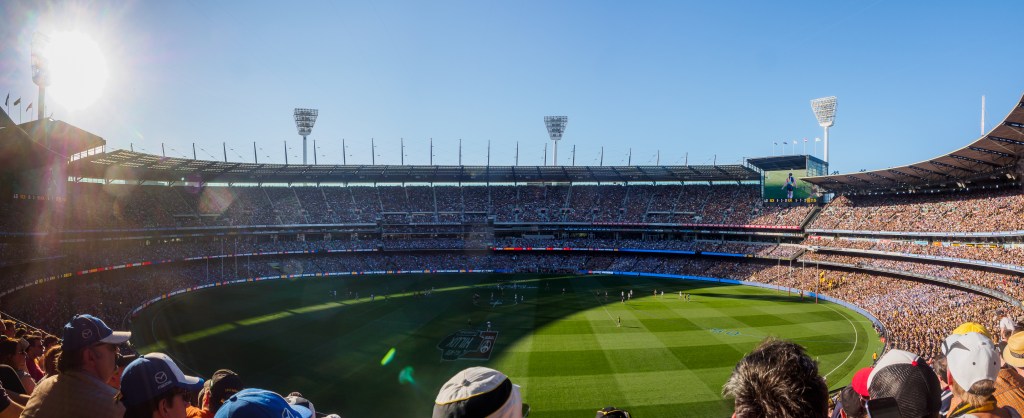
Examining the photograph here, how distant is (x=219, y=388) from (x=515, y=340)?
27328 millimetres

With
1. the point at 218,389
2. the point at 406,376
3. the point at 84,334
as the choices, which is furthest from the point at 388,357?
the point at 84,334

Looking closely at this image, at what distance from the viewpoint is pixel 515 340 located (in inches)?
1228

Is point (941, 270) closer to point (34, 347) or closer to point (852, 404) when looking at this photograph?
point (852, 404)

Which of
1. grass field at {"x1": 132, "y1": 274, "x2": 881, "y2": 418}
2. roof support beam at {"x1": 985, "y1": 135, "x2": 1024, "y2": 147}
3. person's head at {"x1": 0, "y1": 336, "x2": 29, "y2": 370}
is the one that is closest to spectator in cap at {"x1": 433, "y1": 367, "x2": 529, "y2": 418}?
person's head at {"x1": 0, "y1": 336, "x2": 29, "y2": 370}

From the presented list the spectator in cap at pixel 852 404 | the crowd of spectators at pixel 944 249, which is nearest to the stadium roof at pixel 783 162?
the crowd of spectators at pixel 944 249

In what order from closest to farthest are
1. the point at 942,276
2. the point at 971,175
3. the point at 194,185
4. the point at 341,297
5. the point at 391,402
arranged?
the point at 391,402, the point at 942,276, the point at 971,175, the point at 341,297, the point at 194,185

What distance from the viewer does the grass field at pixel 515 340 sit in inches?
885

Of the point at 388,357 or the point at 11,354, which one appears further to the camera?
the point at 388,357

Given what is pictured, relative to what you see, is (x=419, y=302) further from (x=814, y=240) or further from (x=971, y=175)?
(x=971, y=175)

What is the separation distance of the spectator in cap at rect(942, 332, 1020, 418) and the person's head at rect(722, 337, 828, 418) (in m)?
2.19

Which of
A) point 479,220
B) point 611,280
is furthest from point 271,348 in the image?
point 479,220

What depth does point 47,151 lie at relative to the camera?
44.0 ft

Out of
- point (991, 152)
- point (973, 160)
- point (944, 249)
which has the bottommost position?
point (944, 249)

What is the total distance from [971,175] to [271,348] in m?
58.0
